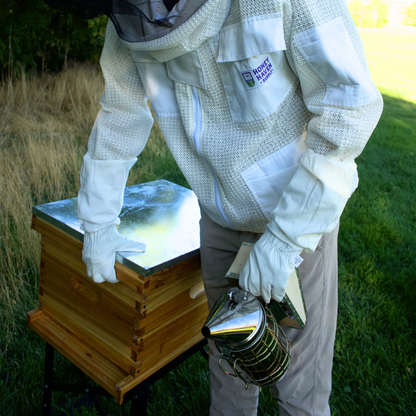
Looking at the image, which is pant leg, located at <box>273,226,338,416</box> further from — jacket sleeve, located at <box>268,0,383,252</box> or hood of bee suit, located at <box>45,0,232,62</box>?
hood of bee suit, located at <box>45,0,232,62</box>

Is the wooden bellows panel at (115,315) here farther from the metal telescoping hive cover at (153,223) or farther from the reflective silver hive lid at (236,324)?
the reflective silver hive lid at (236,324)

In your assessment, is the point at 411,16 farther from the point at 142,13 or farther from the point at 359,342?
the point at 142,13

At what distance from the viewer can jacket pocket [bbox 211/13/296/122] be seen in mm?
1009

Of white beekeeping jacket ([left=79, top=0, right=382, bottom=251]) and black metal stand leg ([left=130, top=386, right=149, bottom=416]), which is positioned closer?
white beekeeping jacket ([left=79, top=0, right=382, bottom=251])

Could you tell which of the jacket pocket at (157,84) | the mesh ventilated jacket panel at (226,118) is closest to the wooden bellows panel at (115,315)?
the mesh ventilated jacket panel at (226,118)

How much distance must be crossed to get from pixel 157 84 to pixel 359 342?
1.95 metres

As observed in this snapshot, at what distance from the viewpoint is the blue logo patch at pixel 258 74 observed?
3.51ft

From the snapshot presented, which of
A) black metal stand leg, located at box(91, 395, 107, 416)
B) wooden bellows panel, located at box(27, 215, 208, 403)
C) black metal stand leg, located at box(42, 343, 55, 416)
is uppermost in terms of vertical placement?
wooden bellows panel, located at box(27, 215, 208, 403)

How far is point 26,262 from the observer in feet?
9.02

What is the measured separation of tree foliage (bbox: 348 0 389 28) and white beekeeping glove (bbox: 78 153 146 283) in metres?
13.8

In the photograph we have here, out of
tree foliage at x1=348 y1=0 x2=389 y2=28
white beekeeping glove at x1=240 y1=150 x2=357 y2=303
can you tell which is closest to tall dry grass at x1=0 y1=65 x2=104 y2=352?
white beekeeping glove at x1=240 y1=150 x2=357 y2=303

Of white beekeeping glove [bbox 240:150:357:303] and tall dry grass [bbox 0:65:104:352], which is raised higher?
white beekeeping glove [bbox 240:150:357:303]

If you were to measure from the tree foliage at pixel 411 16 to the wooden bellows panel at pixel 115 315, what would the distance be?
40.7 ft

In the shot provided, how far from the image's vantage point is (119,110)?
1482 mm
